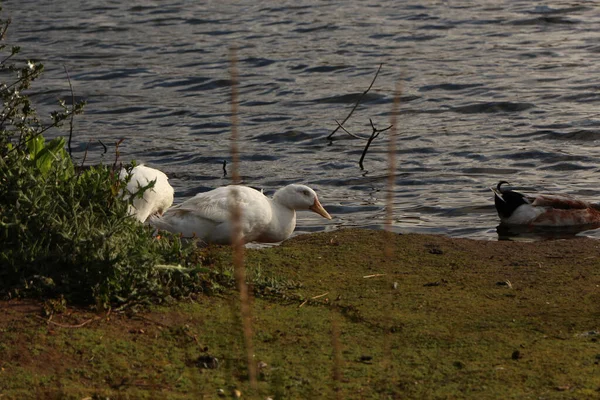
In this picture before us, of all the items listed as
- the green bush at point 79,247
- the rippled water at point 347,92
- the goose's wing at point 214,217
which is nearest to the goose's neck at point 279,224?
the goose's wing at point 214,217

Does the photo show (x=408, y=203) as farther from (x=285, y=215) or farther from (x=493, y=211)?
(x=285, y=215)

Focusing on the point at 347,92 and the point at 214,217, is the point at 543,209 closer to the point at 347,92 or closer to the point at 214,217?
the point at 214,217

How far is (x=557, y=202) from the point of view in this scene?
32.4 ft

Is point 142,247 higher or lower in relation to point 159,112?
higher

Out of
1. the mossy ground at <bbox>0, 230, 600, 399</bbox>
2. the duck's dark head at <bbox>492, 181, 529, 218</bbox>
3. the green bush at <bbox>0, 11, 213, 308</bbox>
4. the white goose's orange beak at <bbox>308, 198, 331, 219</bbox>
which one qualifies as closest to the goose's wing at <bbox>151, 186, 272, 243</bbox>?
the white goose's orange beak at <bbox>308, 198, 331, 219</bbox>

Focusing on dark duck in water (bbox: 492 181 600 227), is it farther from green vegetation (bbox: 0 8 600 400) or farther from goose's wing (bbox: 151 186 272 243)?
green vegetation (bbox: 0 8 600 400)

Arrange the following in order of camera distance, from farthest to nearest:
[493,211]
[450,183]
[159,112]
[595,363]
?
[159,112] < [450,183] < [493,211] < [595,363]

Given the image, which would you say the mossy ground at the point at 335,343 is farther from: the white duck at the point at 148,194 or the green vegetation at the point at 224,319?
the white duck at the point at 148,194

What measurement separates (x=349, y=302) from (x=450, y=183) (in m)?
5.81

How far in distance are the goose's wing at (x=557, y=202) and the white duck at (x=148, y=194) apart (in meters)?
3.88

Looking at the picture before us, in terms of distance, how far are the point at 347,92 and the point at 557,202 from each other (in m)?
5.98

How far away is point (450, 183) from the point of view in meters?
11.0

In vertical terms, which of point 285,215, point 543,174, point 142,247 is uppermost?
point 142,247

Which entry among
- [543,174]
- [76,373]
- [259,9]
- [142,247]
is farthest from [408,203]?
[259,9]
